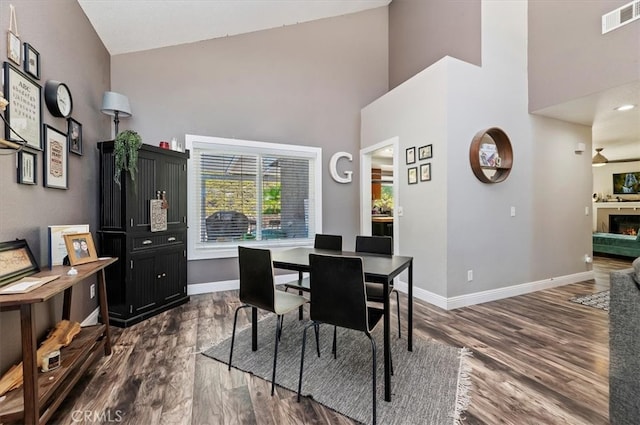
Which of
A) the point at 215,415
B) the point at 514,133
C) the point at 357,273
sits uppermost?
the point at 514,133

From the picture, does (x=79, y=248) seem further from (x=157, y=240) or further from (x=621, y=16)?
(x=621, y=16)

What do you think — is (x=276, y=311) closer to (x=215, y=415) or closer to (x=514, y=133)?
(x=215, y=415)

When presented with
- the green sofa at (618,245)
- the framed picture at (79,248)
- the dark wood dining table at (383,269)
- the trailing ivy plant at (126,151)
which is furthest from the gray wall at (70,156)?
the green sofa at (618,245)

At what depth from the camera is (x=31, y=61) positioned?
1.98 meters

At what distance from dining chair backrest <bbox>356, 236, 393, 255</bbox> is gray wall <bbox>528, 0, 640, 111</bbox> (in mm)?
2966

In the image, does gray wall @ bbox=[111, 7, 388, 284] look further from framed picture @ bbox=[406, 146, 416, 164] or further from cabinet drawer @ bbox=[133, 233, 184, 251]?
framed picture @ bbox=[406, 146, 416, 164]

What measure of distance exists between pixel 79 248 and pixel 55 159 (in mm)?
736

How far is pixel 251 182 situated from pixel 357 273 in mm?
3075

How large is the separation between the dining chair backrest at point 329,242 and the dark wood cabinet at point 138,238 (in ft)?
5.67

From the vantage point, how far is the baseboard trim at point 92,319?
2.77m

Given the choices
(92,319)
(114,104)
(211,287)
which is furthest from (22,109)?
(211,287)

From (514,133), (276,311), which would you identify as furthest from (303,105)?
(276,311)

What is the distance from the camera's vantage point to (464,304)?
11.2 ft

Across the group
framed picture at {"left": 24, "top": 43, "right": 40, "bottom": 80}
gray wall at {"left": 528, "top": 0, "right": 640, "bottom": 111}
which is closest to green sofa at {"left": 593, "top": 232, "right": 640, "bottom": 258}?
gray wall at {"left": 528, "top": 0, "right": 640, "bottom": 111}
